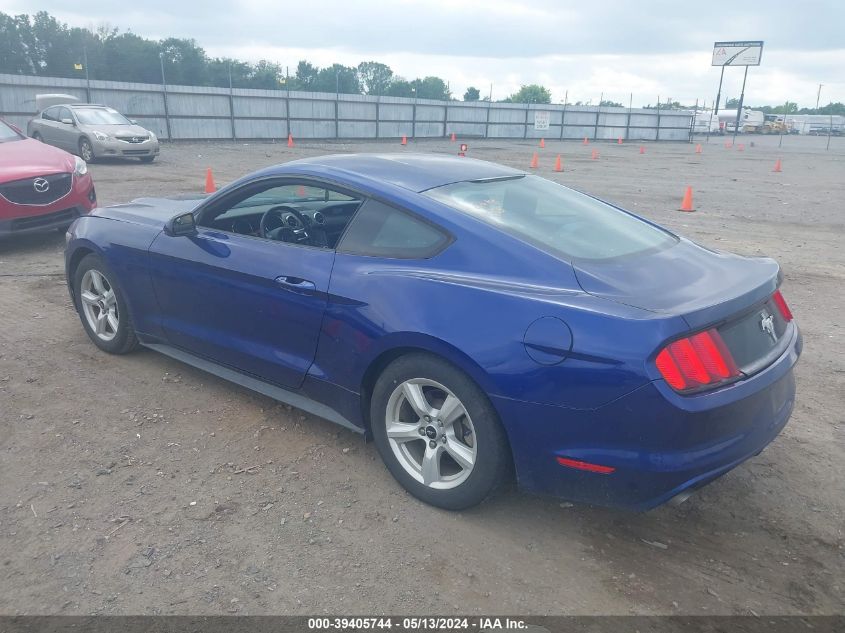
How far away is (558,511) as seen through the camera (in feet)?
10.6

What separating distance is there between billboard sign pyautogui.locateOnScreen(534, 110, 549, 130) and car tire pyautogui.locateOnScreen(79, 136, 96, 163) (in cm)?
3030

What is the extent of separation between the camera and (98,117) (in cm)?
1888

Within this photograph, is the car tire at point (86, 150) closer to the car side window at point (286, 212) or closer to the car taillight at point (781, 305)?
the car side window at point (286, 212)

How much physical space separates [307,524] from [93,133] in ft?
59.4

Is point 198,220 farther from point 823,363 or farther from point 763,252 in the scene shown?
point 763,252

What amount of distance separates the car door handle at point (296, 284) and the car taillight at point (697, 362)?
1.73 m

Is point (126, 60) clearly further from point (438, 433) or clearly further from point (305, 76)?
point (438, 433)

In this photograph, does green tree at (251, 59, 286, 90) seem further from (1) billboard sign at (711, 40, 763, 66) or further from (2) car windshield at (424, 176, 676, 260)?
(2) car windshield at (424, 176, 676, 260)

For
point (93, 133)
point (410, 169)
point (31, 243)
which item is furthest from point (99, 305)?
point (93, 133)

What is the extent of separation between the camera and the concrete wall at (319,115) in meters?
26.9

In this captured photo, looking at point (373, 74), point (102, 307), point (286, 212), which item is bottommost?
point (102, 307)

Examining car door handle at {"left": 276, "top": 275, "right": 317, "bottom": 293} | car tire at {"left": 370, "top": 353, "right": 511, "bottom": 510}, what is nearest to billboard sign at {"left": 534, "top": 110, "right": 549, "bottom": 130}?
car door handle at {"left": 276, "top": 275, "right": 317, "bottom": 293}

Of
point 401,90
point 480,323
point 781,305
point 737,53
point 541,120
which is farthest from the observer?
point 737,53

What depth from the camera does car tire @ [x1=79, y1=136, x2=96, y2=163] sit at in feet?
59.9
